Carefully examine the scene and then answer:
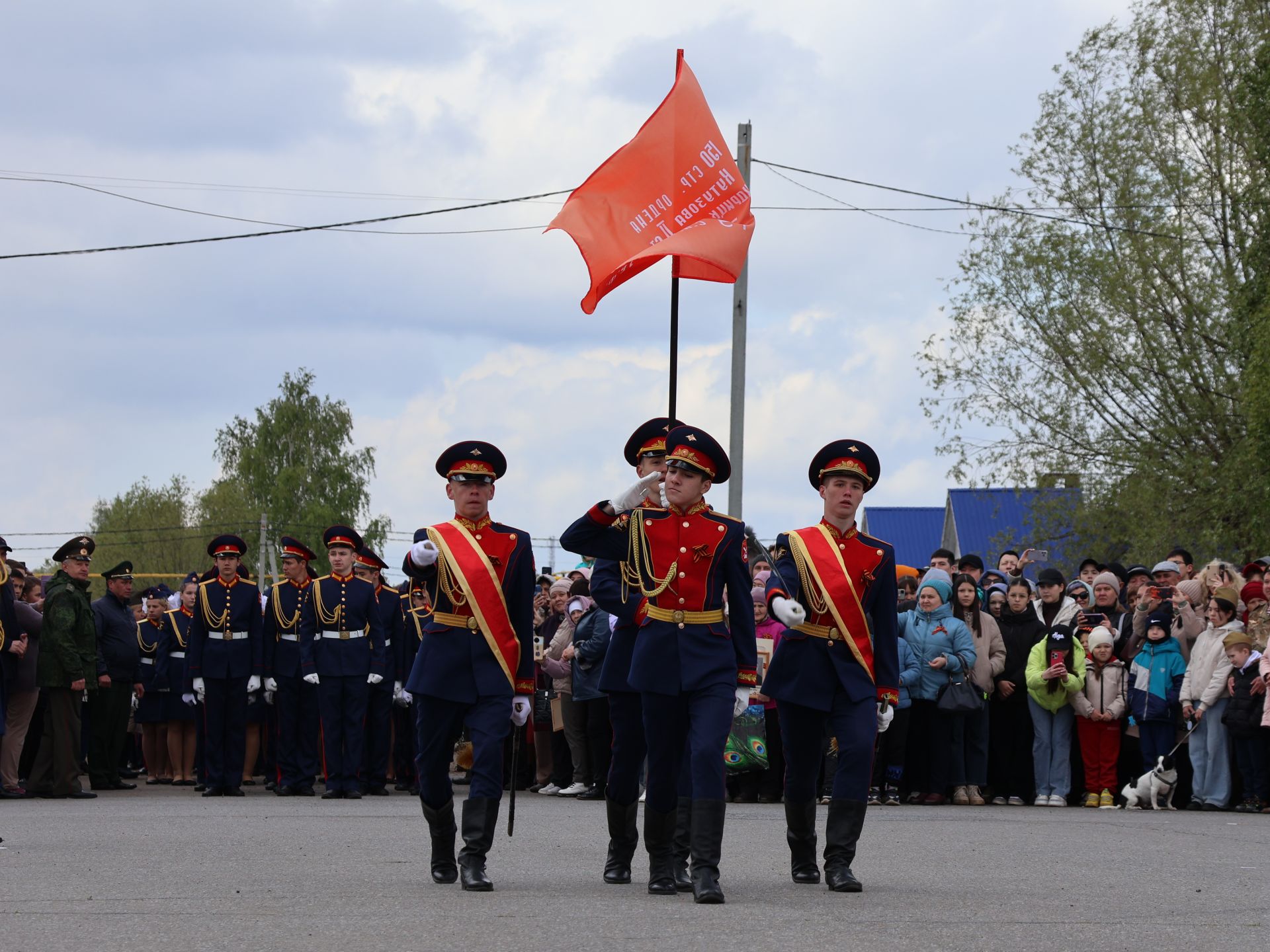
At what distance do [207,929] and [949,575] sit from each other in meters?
10.9

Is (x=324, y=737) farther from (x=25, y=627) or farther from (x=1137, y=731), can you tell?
(x=1137, y=731)

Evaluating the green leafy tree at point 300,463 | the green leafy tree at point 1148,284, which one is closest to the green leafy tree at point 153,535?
the green leafy tree at point 300,463

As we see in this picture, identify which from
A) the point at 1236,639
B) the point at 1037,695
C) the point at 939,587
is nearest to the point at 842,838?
the point at 939,587

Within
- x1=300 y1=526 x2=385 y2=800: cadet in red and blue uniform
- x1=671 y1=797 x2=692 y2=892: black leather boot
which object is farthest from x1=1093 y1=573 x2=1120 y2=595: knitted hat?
x1=671 y1=797 x2=692 y2=892: black leather boot

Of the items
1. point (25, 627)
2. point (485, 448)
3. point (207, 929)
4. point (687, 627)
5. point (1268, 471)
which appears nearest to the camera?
point (207, 929)

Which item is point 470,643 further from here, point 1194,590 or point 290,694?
point 1194,590

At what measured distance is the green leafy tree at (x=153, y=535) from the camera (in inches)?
3327

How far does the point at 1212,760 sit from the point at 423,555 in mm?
9046

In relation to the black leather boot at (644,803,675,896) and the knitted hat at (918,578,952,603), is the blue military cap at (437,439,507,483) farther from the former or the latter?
the knitted hat at (918,578,952,603)

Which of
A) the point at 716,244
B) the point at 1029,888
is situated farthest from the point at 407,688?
the point at 716,244

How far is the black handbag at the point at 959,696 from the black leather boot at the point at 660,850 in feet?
25.3

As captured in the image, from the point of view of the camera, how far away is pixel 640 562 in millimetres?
8484

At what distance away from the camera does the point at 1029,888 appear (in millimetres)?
8625

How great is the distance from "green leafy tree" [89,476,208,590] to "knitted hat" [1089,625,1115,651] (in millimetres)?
69832
